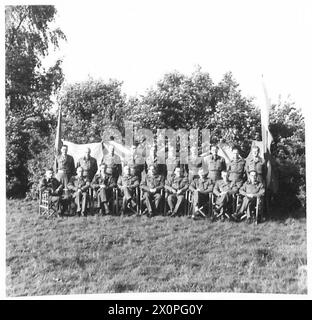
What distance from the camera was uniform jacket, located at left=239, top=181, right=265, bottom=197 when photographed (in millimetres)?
5844

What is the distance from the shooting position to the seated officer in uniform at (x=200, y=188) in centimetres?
593

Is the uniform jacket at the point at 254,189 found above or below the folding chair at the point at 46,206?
above

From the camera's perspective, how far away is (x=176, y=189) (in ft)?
19.6

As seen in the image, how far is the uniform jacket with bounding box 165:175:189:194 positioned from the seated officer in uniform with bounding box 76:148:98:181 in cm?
115

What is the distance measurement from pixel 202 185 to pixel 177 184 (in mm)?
366

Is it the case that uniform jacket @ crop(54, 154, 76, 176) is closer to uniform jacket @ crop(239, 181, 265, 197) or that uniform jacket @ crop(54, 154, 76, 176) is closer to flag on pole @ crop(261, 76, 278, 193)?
uniform jacket @ crop(239, 181, 265, 197)

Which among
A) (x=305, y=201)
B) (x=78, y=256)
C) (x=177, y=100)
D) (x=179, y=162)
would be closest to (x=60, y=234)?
(x=78, y=256)

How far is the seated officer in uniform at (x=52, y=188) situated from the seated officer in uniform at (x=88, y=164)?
43cm

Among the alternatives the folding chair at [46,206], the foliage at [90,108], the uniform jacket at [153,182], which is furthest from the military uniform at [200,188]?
the folding chair at [46,206]

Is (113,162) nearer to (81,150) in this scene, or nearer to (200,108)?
(81,150)

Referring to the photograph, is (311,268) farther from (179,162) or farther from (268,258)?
(179,162)

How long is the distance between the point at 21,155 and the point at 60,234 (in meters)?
1.34

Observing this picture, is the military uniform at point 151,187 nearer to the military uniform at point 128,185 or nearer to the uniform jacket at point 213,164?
the military uniform at point 128,185

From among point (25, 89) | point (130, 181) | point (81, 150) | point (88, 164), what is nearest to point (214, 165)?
point (130, 181)
